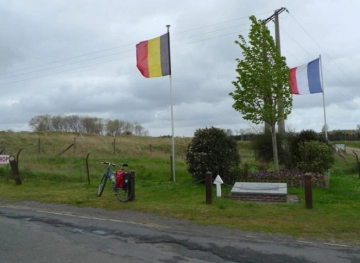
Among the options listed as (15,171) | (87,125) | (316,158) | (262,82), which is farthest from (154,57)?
(87,125)

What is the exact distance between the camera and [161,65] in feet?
57.4

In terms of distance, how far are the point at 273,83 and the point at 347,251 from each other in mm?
10279

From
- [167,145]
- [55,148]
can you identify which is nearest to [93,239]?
[55,148]

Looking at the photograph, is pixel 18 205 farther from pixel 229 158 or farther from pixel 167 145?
pixel 167 145

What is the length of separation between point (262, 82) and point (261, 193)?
18.5 feet

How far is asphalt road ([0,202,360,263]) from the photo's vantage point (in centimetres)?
663

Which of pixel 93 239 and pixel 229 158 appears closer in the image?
pixel 93 239

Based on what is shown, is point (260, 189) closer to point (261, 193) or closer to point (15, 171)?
point (261, 193)

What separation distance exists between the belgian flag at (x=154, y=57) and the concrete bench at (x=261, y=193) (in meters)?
Result: 6.80

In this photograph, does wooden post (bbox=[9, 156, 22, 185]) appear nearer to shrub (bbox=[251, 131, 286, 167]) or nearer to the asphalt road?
the asphalt road

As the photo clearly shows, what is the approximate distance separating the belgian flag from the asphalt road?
28.4ft

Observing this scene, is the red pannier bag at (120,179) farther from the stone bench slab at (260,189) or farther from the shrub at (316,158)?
the shrub at (316,158)

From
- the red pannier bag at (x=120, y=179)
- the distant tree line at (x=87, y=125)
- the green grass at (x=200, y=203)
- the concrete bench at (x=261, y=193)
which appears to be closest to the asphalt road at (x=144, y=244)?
the green grass at (x=200, y=203)

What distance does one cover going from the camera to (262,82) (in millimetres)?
16344
